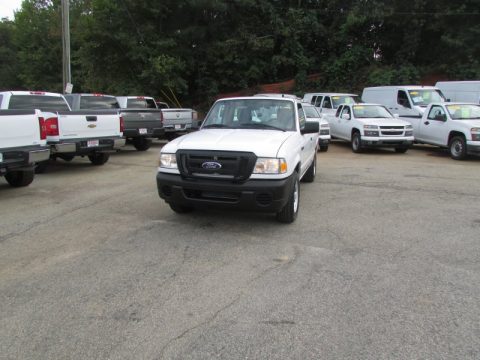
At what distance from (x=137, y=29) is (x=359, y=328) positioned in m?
25.6

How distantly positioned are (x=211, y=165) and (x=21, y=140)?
4300 millimetres

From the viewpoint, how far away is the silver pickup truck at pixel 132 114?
42.0 ft

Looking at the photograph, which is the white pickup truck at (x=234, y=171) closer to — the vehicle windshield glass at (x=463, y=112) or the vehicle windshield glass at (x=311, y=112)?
the vehicle windshield glass at (x=311, y=112)

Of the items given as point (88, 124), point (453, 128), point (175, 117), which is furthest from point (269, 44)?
point (88, 124)

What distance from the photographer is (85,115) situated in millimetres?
10438

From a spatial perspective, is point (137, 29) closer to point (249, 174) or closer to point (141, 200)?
point (141, 200)

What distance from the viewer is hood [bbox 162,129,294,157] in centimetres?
553

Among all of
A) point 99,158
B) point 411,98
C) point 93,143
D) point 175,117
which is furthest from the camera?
point 411,98

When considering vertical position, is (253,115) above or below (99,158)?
above

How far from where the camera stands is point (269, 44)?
90.0ft

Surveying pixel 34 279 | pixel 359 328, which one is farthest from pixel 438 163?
pixel 34 279

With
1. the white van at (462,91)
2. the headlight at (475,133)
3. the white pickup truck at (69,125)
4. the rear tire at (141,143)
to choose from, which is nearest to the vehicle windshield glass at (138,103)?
the rear tire at (141,143)

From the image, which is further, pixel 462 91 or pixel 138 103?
pixel 462 91

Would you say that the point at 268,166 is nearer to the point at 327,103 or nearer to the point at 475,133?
the point at 475,133
